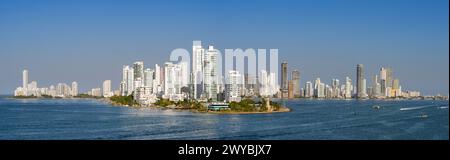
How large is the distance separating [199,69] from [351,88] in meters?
1.48

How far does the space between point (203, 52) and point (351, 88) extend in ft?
5.76

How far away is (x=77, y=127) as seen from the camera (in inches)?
332
